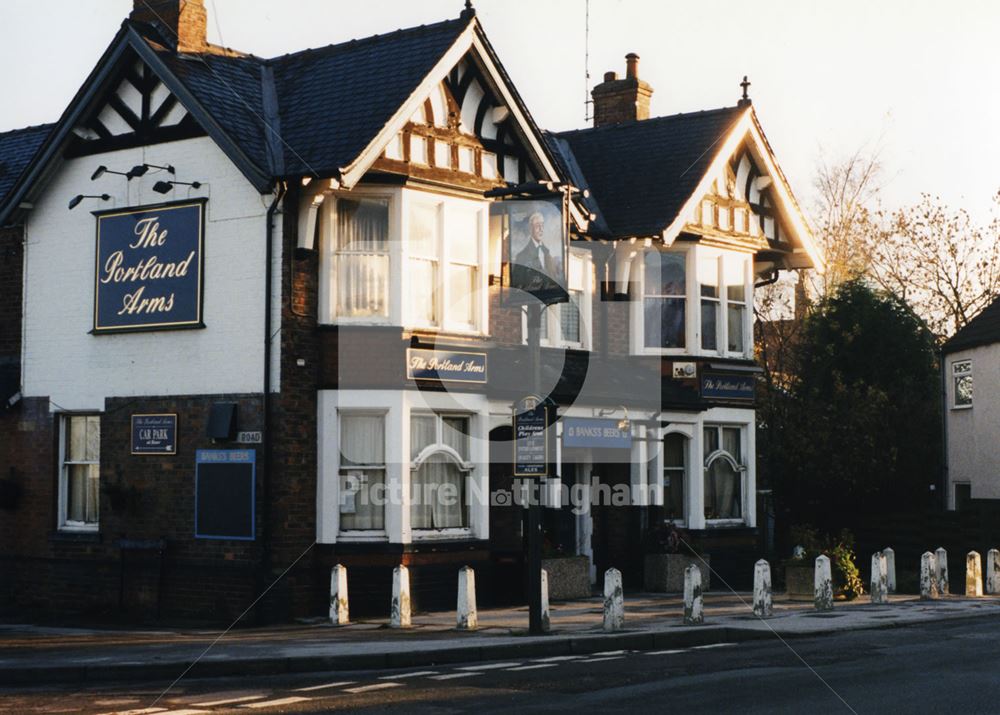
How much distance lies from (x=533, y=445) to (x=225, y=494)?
5.62 m

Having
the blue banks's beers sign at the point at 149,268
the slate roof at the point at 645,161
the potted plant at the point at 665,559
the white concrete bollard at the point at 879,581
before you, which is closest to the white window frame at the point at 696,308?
the slate roof at the point at 645,161

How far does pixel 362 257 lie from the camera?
2172cm

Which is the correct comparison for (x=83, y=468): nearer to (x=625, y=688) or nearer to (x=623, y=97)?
(x=625, y=688)

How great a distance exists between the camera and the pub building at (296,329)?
21.1 meters

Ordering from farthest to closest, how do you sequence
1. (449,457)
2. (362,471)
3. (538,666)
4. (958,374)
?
(958,374), (449,457), (362,471), (538,666)

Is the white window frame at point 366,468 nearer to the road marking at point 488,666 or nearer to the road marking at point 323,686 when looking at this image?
the road marking at point 488,666

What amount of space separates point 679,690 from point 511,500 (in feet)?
36.1

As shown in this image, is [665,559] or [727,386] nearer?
[665,559]

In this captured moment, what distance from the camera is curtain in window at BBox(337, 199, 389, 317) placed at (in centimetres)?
2164

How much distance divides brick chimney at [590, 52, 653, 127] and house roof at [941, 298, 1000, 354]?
39.5 feet

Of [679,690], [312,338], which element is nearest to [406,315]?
[312,338]

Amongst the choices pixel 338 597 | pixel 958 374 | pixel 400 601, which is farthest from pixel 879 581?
pixel 958 374

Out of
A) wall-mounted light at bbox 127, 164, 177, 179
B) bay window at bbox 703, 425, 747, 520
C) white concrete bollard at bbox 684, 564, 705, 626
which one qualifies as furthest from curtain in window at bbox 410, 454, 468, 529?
bay window at bbox 703, 425, 747, 520

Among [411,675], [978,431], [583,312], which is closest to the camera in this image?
[411,675]
